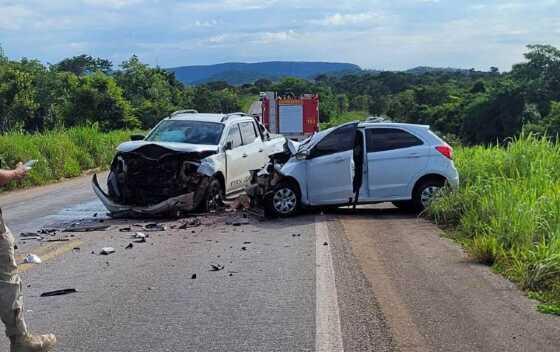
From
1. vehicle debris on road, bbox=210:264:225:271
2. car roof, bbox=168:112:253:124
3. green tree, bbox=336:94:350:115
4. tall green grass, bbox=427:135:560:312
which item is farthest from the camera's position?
green tree, bbox=336:94:350:115

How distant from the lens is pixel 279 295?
24.5 feet

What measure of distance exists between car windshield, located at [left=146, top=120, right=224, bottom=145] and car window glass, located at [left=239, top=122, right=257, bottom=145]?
970 millimetres

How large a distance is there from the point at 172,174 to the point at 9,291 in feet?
26.3

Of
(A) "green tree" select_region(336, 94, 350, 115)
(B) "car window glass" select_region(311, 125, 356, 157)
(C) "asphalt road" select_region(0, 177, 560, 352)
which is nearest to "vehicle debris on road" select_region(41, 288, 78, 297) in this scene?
(C) "asphalt road" select_region(0, 177, 560, 352)

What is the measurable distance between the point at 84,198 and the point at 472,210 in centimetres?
966

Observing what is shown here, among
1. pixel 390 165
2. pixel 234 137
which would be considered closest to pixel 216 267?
pixel 390 165

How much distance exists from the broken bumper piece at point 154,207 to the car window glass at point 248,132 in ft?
9.08

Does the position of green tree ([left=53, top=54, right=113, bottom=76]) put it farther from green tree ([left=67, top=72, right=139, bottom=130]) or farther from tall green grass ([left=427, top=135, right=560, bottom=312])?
tall green grass ([left=427, top=135, right=560, bottom=312])

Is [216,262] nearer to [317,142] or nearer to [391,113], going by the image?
[317,142]

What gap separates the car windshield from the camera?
47.3 feet

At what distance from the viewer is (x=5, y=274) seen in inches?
207

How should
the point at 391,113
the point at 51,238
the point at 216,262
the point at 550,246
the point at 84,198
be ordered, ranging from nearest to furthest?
1. the point at 550,246
2. the point at 216,262
3. the point at 51,238
4. the point at 84,198
5. the point at 391,113

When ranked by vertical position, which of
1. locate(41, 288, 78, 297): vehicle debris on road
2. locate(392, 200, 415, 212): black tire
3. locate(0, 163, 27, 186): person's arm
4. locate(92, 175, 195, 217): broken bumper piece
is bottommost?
locate(392, 200, 415, 212): black tire

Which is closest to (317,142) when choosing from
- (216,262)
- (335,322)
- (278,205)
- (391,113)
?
(278,205)
